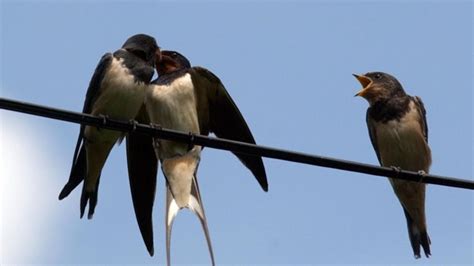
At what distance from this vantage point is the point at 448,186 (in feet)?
13.7

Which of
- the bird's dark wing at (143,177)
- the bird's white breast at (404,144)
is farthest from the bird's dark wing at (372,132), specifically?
the bird's dark wing at (143,177)

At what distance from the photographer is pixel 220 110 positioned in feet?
22.5

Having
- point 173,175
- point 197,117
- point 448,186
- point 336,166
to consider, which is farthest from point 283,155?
point 197,117

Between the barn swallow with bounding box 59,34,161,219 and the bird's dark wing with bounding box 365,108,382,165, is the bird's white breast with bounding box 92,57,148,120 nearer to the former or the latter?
the barn swallow with bounding box 59,34,161,219

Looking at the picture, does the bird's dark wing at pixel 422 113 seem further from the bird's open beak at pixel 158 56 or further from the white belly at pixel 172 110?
the bird's open beak at pixel 158 56

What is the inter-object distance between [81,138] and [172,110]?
2.18ft

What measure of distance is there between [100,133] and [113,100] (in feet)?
1.18

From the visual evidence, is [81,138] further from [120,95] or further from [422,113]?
[422,113]

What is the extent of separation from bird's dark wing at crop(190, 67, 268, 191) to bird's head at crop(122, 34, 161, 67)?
512mm

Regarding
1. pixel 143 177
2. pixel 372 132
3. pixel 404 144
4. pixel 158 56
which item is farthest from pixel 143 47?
pixel 404 144

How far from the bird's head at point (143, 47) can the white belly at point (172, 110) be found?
24 cm

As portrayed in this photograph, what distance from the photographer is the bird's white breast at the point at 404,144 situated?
6.49 m

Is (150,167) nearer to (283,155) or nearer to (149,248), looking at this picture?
(149,248)

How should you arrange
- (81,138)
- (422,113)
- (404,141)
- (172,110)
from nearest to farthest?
(81,138), (172,110), (404,141), (422,113)
